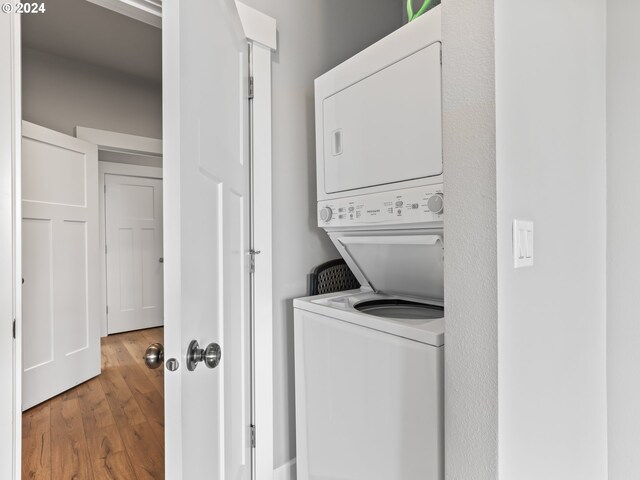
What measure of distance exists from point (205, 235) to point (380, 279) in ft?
2.88

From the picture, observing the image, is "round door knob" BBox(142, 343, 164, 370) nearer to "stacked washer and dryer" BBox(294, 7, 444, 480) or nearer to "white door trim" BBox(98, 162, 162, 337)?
"stacked washer and dryer" BBox(294, 7, 444, 480)

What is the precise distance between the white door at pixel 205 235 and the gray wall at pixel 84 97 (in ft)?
8.39

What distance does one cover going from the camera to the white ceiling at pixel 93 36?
2.59 m

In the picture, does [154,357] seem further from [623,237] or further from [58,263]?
[58,263]

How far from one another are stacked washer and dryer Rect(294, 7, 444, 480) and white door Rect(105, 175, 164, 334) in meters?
3.56

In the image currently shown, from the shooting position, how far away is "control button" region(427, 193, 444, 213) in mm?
1102

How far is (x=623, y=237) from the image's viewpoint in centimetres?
115

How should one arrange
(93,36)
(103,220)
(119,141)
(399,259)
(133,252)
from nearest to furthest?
(399,259)
(93,36)
(119,141)
(103,220)
(133,252)

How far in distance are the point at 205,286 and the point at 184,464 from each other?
1.38 feet

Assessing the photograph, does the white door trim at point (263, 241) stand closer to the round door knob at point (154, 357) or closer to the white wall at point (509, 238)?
the round door knob at point (154, 357)

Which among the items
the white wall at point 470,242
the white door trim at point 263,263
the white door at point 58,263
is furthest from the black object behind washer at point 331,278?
the white door at point 58,263

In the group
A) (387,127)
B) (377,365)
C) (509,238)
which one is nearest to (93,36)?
(387,127)

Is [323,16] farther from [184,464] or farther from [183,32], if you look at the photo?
[184,464]

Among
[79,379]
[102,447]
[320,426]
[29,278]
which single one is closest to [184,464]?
[320,426]
